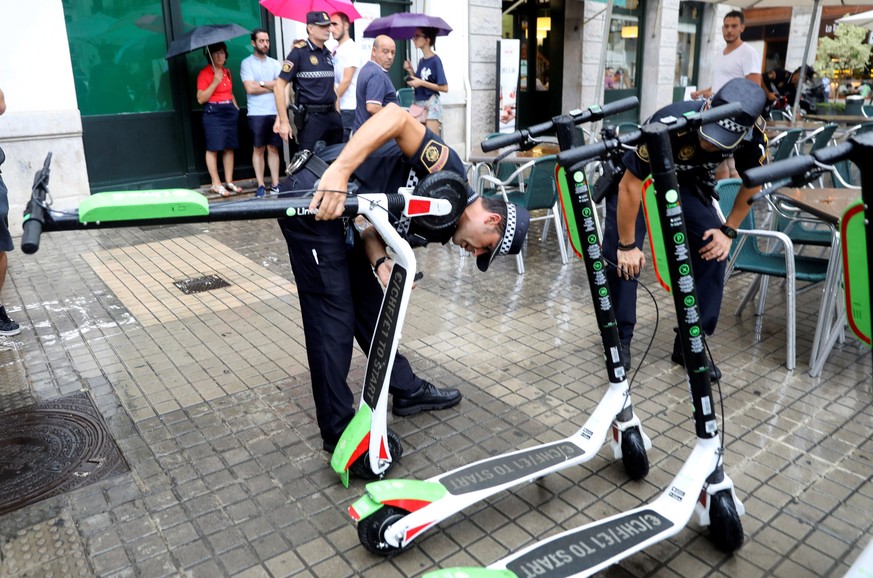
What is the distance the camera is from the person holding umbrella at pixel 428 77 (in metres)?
8.90

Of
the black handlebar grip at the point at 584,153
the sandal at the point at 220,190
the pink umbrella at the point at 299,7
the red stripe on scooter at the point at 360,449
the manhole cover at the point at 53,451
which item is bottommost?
the manhole cover at the point at 53,451

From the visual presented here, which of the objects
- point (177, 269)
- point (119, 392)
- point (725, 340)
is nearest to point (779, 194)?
point (725, 340)

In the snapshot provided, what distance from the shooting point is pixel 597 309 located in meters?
3.00

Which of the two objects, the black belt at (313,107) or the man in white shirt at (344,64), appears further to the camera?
the man in white shirt at (344,64)

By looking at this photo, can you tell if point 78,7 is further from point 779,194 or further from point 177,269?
point 779,194

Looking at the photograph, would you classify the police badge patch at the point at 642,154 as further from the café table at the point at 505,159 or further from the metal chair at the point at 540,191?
the café table at the point at 505,159

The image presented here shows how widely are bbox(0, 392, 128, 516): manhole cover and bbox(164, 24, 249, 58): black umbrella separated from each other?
5.35 meters

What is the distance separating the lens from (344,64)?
8367mm

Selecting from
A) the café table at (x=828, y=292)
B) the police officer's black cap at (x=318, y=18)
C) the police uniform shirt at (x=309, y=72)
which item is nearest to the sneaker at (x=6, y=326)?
the police uniform shirt at (x=309, y=72)

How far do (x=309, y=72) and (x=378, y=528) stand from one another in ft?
20.7

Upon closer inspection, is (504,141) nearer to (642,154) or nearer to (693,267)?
(642,154)

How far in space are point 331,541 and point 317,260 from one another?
115 centimetres

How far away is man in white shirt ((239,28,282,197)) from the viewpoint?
8789mm

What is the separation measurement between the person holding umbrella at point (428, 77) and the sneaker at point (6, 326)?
18.1 feet
